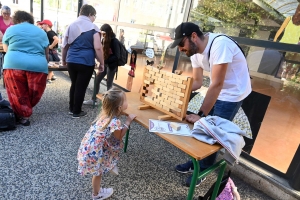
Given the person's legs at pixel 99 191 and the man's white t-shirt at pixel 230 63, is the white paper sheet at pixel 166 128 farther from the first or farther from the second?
the person's legs at pixel 99 191

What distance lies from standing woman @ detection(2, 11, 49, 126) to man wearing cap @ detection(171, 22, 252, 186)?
5.91ft

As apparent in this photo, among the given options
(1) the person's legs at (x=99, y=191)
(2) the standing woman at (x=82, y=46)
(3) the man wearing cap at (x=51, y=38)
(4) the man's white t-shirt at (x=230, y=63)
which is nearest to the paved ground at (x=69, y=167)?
(1) the person's legs at (x=99, y=191)

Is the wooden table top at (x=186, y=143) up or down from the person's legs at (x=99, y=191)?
up

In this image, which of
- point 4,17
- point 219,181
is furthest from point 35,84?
point 4,17

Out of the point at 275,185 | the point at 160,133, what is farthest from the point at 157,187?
the point at 275,185

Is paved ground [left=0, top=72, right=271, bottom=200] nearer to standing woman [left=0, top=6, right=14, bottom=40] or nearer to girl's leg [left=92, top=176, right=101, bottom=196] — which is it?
girl's leg [left=92, top=176, right=101, bottom=196]

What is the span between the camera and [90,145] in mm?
1414

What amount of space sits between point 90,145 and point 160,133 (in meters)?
0.48

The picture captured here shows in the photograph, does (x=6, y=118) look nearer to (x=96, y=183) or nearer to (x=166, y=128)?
(x=96, y=183)

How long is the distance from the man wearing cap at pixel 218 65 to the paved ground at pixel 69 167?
2.57 ft

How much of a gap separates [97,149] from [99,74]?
7.43ft

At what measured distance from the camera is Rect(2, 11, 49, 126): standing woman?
2.45 meters

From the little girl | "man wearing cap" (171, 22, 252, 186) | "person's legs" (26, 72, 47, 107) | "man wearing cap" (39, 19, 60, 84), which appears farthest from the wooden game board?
"man wearing cap" (39, 19, 60, 84)

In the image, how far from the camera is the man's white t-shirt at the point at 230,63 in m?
1.49
